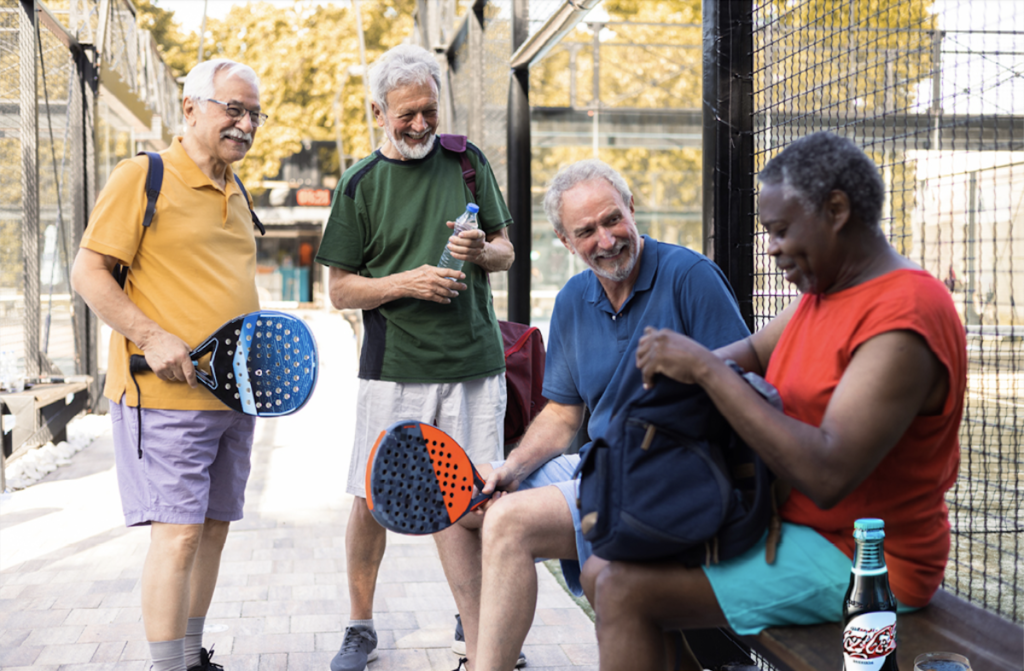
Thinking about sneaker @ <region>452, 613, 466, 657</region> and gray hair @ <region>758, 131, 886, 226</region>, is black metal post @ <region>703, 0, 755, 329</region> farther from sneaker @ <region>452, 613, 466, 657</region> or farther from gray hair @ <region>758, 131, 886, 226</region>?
sneaker @ <region>452, 613, 466, 657</region>

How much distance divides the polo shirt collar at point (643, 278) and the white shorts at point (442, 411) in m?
0.79

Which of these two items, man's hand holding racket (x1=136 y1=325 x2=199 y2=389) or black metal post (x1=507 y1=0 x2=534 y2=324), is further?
black metal post (x1=507 y1=0 x2=534 y2=324)

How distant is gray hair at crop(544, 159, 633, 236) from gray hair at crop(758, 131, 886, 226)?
2.71 feet

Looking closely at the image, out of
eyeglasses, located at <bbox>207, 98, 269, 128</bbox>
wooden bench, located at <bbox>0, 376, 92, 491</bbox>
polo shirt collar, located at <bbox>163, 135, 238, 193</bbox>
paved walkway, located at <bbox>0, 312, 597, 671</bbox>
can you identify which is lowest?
paved walkway, located at <bbox>0, 312, 597, 671</bbox>

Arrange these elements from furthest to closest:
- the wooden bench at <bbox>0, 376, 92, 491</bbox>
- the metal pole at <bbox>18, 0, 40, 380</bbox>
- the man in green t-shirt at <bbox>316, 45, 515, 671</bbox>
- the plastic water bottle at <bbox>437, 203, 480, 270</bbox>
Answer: the metal pole at <bbox>18, 0, 40, 380</bbox>, the wooden bench at <bbox>0, 376, 92, 491</bbox>, the man in green t-shirt at <bbox>316, 45, 515, 671</bbox>, the plastic water bottle at <bbox>437, 203, 480, 270</bbox>

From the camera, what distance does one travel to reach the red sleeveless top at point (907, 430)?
1.88 metres

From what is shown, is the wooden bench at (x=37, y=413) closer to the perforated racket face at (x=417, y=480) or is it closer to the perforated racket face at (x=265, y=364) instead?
the perforated racket face at (x=265, y=364)

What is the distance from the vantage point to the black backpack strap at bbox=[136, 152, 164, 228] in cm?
309

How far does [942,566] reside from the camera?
2.04 metres

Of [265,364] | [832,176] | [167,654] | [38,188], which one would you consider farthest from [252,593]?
[38,188]

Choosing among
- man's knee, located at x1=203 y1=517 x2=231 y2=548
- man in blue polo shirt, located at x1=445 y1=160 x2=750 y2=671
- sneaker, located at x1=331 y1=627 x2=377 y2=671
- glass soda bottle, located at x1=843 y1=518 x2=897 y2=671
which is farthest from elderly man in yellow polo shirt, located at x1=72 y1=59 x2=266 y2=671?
glass soda bottle, located at x1=843 y1=518 x2=897 y2=671

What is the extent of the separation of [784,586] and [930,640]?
289mm

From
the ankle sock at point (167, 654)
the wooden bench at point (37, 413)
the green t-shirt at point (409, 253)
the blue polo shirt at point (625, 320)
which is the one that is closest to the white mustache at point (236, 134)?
the green t-shirt at point (409, 253)

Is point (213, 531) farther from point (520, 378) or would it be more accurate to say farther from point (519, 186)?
point (519, 186)
